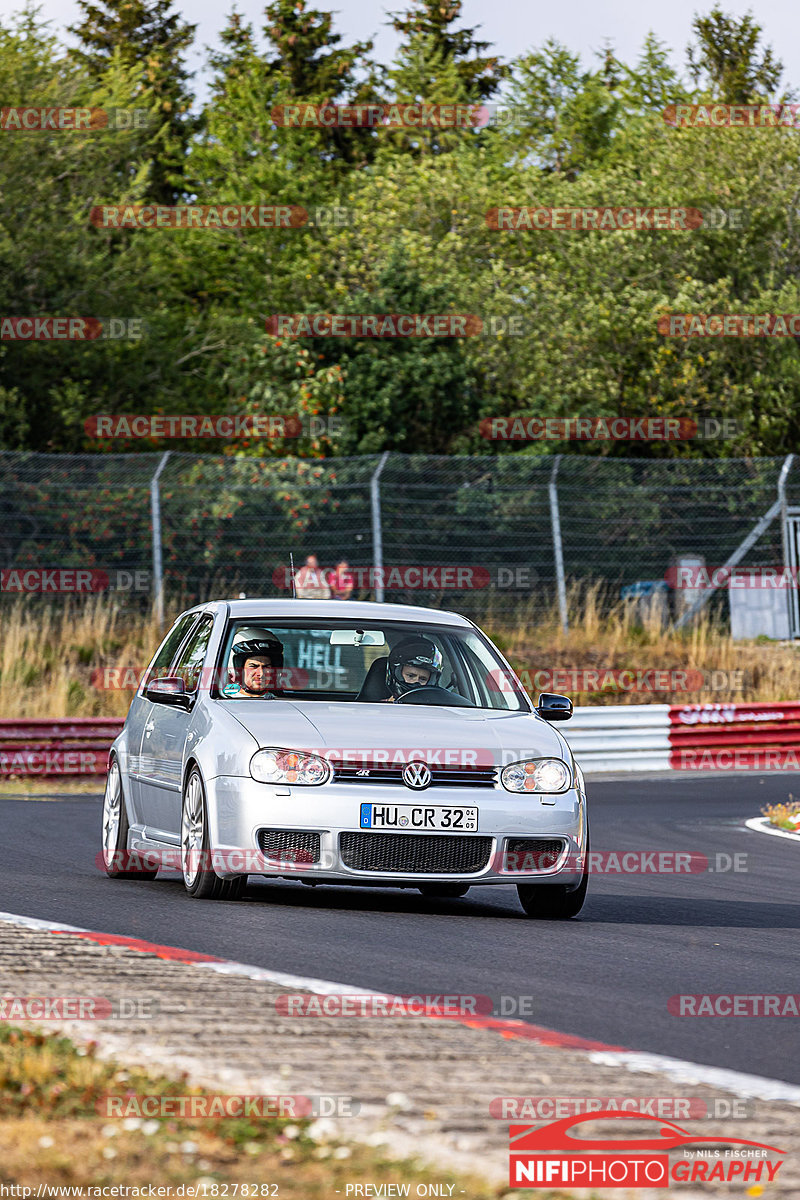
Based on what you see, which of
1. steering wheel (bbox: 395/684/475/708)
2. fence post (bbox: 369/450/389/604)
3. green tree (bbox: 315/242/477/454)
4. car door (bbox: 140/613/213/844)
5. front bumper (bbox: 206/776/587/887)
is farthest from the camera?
green tree (bbox: 315/242/477/454)

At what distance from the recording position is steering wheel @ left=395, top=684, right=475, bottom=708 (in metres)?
10.3

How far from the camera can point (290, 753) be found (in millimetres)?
9141

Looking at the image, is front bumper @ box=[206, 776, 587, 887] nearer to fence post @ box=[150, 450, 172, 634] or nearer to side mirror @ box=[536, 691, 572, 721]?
side mirror @ box=[536, 691, 572, 721]

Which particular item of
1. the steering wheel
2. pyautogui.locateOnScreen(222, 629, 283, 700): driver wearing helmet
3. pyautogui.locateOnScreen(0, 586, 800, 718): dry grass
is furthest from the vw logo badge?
pyautogui.locateOnScreen(0, 586, 800, 718): dry grass

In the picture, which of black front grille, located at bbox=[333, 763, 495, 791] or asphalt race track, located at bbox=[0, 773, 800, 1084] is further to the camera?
black front grille, located at bbox=[333, 763, 495, 791]

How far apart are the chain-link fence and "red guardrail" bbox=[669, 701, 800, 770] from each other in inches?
154

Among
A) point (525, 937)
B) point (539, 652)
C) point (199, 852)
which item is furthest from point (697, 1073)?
point (539, 652)

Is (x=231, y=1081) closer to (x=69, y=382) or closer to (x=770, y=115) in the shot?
(x=69, y=382)

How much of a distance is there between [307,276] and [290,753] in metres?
32.9

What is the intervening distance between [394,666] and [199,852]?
1615 mm

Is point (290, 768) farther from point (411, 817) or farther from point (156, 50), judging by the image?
point (156, 50)

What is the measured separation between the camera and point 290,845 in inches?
357

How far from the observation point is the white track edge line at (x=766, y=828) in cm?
1588

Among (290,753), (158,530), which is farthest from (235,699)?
(158,530)
